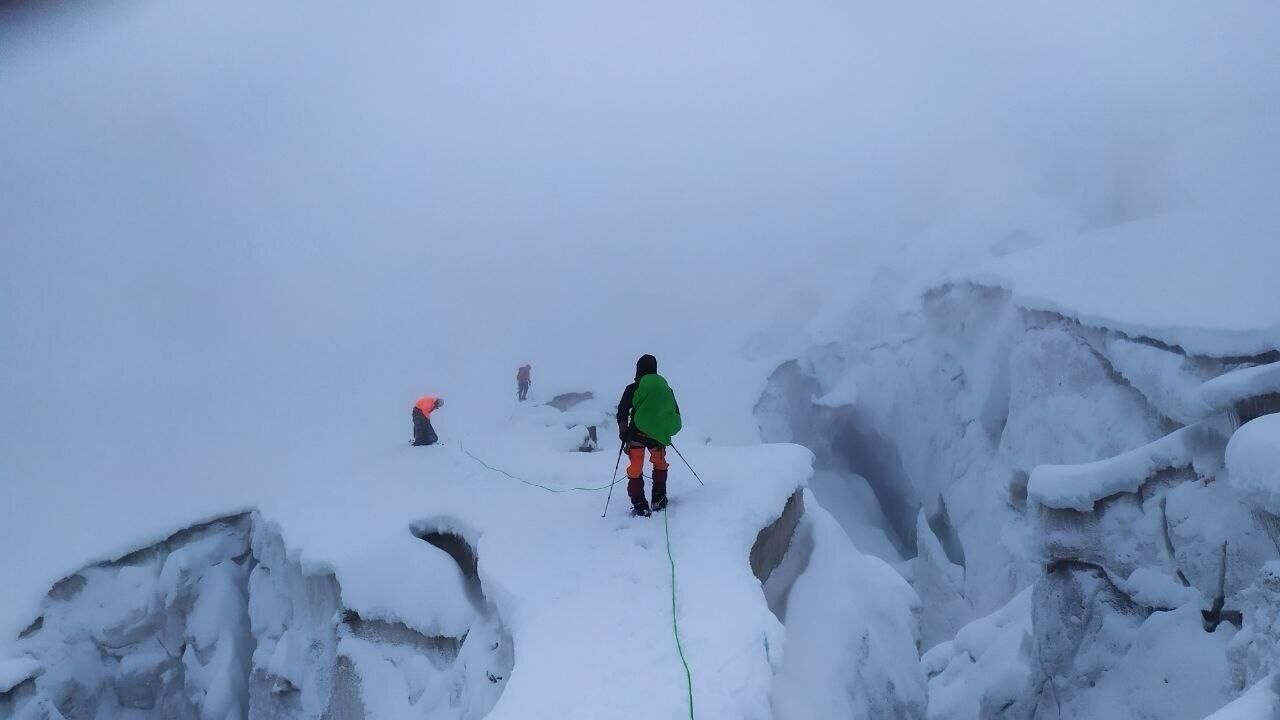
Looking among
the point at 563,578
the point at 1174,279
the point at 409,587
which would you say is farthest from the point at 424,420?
the point at 1174,279

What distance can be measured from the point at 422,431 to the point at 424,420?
0.20m

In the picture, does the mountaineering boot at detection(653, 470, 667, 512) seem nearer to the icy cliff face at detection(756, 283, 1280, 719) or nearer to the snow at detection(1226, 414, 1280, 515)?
the icy cliff face at detection(756, 283, 1280, 719)

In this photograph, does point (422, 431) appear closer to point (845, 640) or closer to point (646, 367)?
point (646, 367)

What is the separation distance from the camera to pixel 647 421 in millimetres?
6938

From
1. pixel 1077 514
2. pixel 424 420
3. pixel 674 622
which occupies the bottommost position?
pixel 1077 514

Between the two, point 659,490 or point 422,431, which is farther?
point 422,431

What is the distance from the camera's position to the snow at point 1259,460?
514 centimetres

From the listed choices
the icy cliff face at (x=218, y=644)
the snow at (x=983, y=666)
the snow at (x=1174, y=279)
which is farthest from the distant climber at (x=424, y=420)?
the snow at (x=1174, y=279)

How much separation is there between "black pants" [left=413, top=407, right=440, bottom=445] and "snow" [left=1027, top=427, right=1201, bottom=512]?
893 cm

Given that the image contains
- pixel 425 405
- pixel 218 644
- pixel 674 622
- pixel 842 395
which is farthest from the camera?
pixel 842 395

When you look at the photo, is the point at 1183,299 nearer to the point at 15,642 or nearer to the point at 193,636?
the point at 193,636

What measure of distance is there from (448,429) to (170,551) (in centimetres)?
1878

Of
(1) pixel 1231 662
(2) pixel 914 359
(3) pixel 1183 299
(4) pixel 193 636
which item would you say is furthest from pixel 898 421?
(4) pixel 193 636

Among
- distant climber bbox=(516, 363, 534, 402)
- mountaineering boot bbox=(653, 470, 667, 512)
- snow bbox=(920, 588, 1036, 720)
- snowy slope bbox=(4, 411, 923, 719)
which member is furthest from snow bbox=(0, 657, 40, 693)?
distant climber bbox=(516, 363, 534, 402)
